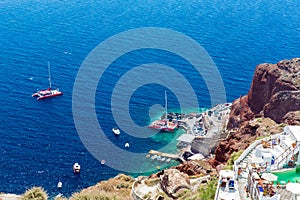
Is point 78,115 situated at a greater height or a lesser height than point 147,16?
lesser

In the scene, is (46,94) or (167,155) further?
(46,94)

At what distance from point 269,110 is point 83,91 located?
44728 millimetres

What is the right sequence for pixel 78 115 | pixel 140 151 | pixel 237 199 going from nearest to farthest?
pixel 237 199 < pixel 140 151 < pixel 78 115

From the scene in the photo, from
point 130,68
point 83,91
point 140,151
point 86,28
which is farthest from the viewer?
point 86,28

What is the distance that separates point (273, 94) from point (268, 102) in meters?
1.60

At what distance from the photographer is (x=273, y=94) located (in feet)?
227

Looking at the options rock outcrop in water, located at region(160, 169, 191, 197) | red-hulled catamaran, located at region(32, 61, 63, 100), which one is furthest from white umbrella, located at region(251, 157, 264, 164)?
red-hulled catamaran, located at region(32, 61, 63, 100)

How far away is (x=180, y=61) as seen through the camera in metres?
114

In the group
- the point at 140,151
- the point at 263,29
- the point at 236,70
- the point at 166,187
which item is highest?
the point at 263,29

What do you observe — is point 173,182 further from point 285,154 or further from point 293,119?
point 293,119

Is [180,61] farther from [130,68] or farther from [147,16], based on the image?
[147,16]

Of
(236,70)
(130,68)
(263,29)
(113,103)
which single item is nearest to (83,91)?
(113,103)

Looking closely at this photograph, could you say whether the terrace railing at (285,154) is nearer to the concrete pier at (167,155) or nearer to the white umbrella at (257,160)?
the white umbrella at (257,160)

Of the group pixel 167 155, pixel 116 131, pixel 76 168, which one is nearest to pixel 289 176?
pixel 76 168
